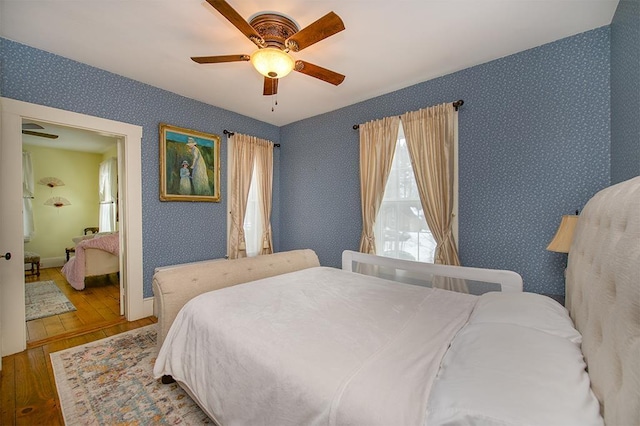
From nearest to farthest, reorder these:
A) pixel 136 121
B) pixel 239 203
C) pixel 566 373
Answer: pixel 566 373 < pixel 136 121 < pixel 239 203

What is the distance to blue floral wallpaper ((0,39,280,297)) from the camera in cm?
232

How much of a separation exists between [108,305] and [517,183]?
4.77 m

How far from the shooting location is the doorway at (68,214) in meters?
3.85

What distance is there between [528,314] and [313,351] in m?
0.94

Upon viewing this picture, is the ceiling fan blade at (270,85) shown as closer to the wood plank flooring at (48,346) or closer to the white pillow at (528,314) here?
the white pillow at (528,314)

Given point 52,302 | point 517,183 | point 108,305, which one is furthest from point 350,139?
point 52,302

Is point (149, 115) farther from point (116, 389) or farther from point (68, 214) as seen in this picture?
point (68, 214)

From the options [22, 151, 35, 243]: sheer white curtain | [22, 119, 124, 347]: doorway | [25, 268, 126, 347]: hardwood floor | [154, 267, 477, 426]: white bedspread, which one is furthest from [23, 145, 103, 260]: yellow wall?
[154, 267, 477, 426]: white bedspread

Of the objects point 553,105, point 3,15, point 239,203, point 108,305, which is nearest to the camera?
point 3,15

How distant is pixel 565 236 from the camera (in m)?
1.79

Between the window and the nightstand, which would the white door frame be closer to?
the window

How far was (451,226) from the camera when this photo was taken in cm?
265

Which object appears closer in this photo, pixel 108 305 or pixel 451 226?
pixel 451 226

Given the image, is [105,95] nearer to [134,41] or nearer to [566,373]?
[134,41]
